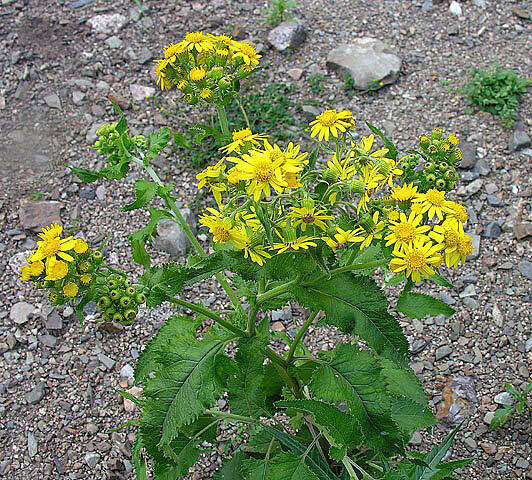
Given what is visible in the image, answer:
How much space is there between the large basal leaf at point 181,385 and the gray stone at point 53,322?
4.74ft

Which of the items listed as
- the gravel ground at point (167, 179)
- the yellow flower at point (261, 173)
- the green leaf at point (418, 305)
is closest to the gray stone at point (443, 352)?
the gravel ground at point (167, 179)

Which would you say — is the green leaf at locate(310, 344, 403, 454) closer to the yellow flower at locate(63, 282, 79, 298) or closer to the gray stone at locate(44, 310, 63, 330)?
the yellow flower at locate(63, 282, 79, 298)

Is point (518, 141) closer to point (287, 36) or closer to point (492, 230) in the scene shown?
point (492, 230)

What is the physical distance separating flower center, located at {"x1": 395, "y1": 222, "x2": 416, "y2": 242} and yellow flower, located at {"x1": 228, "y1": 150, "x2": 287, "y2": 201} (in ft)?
1.21

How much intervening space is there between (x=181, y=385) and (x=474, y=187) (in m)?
2.59

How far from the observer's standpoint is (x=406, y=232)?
201 centimetres

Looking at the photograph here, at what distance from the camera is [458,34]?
5.04 metres

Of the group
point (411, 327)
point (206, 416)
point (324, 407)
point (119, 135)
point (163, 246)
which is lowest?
point (411, 327)

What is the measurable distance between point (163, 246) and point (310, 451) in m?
1.86

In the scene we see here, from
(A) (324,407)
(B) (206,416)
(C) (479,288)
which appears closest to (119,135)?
(B) (206,416)

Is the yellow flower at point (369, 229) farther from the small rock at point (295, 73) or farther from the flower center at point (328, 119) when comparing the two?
the small rock at point (295, 73)

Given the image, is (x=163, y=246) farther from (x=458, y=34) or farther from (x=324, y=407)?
(x=458, y=34)

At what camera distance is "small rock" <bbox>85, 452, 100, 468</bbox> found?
3.21 m

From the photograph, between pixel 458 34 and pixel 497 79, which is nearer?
pixel 497 79
